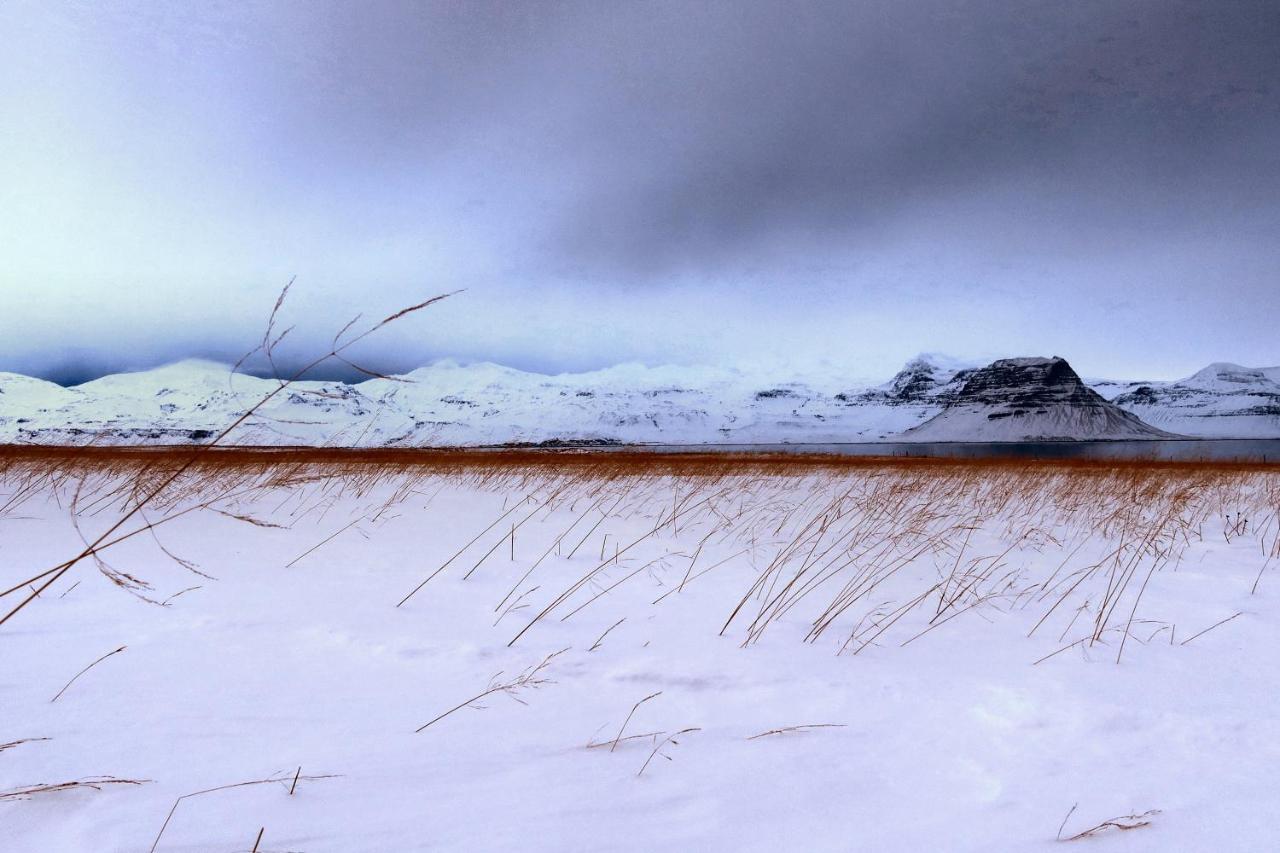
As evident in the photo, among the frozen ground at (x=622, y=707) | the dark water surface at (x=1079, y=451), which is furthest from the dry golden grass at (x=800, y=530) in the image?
the dark water surface at (x=1079, y=451)

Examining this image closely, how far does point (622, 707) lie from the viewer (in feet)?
5.77

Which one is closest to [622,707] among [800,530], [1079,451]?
[800,530]

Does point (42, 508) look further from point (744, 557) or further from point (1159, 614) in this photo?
point (1159, 614)

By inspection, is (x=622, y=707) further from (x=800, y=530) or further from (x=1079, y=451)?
(x=1079, y=451)

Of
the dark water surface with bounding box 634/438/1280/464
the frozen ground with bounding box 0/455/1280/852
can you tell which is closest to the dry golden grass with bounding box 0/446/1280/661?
the frozen ground with bounding box 0/455/1280/852

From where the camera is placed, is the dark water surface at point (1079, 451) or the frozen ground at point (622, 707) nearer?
the frozen ground at point (622, 707)

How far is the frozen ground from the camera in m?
1.19

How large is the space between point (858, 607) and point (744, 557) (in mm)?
1353

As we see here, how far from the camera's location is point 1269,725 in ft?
5.65

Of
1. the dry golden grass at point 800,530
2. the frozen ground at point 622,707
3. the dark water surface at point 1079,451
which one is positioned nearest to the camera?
the frozen ground at point 622,707

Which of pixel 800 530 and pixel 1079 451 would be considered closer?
pixel 800 530

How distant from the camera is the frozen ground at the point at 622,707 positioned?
1.19 m

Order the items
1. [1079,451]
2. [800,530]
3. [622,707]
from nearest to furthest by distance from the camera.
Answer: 1. [622,707]
2. [800,530]
3. [1079,451]

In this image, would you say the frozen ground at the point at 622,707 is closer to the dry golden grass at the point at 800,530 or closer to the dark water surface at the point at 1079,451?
the dry golden grass at the point at 800,530
